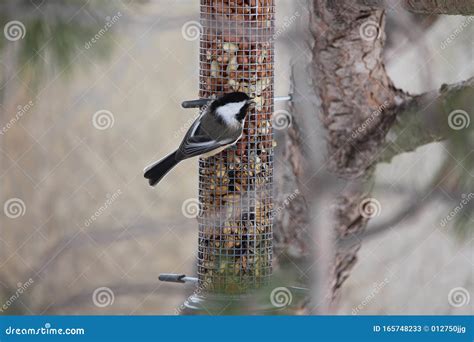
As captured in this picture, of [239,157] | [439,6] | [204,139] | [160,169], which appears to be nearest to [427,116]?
[439,6]

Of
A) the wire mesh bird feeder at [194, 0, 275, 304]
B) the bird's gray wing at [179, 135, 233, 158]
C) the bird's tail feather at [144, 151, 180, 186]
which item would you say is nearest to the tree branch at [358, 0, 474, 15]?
the wire mesh bird feeder at [194, 0, 275, 304]

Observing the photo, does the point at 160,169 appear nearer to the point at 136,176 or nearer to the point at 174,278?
the point at 174,278

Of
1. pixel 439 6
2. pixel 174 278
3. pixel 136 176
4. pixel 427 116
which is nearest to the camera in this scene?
pixel 439 6

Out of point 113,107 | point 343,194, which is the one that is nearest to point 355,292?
point 343,194

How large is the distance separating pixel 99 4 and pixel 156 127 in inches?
30.2

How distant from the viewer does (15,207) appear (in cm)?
367

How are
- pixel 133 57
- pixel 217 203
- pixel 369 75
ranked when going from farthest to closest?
pixel 133 57 → pixel 369 75 → pixel 217 203

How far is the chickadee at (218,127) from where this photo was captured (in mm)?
2898

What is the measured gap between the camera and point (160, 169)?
2979 millimetres

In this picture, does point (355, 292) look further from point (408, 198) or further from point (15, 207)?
point (15, 207)

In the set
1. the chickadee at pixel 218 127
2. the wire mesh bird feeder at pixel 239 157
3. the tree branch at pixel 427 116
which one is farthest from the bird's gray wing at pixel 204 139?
the tree branch at pixel 427 116

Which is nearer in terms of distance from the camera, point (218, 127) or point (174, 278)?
point (218, 127)

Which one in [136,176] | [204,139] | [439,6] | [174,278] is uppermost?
[439,6]

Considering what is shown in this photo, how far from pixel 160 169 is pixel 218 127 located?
21cm
